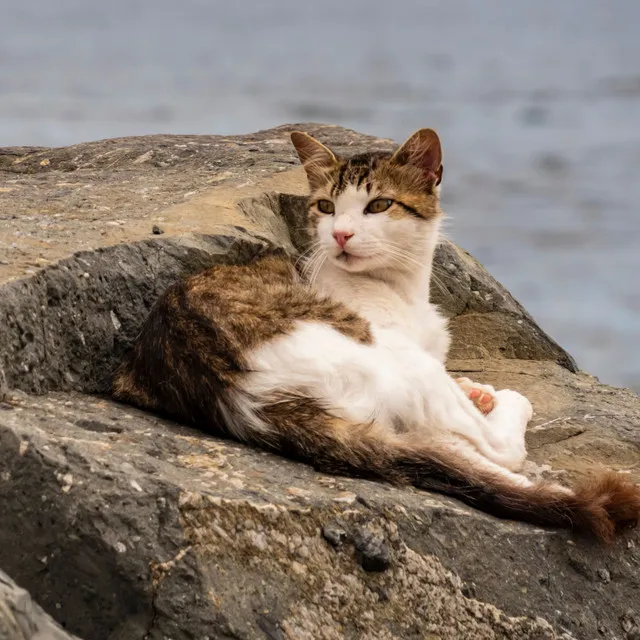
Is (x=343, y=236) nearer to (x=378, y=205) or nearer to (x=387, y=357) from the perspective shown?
(x=378, y=205)

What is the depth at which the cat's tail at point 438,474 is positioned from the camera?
330 cm

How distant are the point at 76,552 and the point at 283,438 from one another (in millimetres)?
865

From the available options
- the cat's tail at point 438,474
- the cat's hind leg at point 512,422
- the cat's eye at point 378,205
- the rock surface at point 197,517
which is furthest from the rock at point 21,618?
the cat's eye at point 378,205

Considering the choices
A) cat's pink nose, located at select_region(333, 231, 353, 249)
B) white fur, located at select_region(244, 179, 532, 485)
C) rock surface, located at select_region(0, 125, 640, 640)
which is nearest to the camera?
rock surface, located at select_region(0, 125, 640, 640)

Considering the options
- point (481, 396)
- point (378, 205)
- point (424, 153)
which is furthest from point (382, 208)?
point (481, 396)

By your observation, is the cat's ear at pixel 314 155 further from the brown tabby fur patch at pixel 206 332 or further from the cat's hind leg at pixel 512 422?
the cat's hind leg at pixel 512 422

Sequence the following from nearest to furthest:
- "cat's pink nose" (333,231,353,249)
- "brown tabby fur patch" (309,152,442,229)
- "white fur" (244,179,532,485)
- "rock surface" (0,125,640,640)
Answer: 1. "rock surface" (0,125,640,640)
2. "white fur" (244,179,532,485)
3. "cat's pink nose" (333,231,353,249)
4. "brown tabby fur patch" (309,152,442,229)

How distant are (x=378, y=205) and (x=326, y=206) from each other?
0.26 metres

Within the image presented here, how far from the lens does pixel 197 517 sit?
2.80m

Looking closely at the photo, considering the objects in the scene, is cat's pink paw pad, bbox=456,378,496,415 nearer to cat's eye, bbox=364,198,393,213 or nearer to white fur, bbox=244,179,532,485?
white fur, bbox=244,179,532,485

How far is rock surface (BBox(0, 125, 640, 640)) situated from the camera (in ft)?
8.76

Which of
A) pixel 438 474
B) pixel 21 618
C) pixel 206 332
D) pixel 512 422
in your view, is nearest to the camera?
pixel 21 618

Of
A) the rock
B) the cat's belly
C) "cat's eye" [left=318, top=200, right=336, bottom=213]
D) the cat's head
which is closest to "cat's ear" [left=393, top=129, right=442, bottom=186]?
the cat's head

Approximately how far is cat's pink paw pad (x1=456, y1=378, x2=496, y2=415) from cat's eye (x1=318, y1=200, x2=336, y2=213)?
2.97 ft
